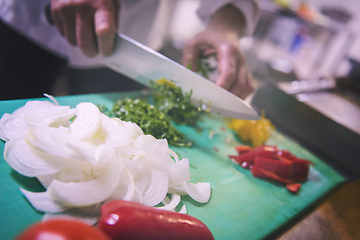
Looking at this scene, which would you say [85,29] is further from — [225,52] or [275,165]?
[275,165]

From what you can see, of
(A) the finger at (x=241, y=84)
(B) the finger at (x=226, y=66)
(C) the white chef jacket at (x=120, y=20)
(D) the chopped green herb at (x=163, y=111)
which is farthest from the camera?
(C) the white chef jacket at (x=120, y=20)

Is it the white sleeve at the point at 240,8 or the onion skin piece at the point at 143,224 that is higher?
the white sleeve at the point at 240,8

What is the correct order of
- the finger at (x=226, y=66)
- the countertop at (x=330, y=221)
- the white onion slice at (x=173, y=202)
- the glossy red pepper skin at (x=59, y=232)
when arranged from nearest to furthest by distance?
the glossy red pepper skin at (x=59, y=232)
the white onion slice at (x=173, y=202)
the countertop at (x=330, y=221)
the finger at (x=226, y=66)

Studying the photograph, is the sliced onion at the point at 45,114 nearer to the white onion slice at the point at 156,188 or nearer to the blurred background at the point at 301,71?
the white onion slice at the point at 156,188

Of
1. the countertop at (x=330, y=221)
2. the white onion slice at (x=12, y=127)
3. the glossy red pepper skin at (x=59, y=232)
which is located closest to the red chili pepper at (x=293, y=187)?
the countertop at (x=330, y=221)

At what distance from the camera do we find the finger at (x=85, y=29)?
1292mm

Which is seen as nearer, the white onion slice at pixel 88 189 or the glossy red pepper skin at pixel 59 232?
the glossy red pepper skin at pixel 59 232

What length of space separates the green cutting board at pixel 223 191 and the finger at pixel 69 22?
0.42 metres

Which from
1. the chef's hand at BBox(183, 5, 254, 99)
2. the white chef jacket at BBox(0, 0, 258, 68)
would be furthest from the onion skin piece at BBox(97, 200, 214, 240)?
the white chef jacket at BBox(0, 0, 258, 68)

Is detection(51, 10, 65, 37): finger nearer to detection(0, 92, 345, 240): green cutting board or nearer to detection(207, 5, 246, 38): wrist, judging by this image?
detection(0, 92, 345, 240): green cutting board

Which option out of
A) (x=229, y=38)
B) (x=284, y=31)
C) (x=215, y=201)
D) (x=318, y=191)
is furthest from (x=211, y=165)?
(x=284, y=31)

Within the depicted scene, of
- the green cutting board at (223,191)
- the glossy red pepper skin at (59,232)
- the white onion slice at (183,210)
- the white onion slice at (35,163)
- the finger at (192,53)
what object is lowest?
the green cutting board at (223,191)

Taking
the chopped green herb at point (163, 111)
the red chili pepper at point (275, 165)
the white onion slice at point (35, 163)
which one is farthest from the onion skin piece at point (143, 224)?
the red chili pepper at point (275, 165)

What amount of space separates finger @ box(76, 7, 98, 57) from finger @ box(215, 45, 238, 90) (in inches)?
31.6
